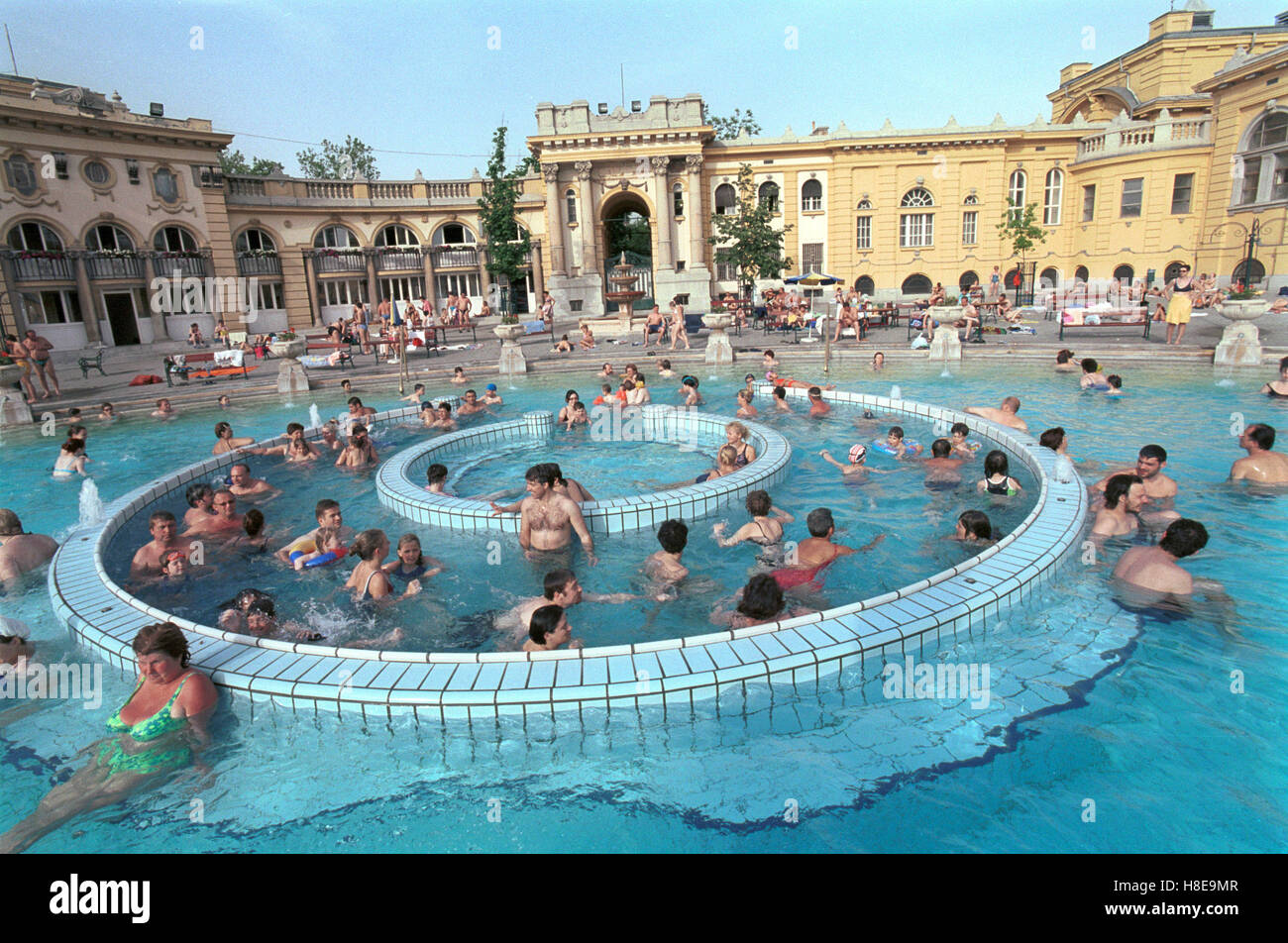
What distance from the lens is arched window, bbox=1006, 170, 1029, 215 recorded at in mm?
32938

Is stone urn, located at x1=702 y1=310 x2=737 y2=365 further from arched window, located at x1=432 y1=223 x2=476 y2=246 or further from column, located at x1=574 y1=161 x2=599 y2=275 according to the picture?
arched window, located at x1=432 y1=223 x2=476 y2=246

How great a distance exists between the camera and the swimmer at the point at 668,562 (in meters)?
5.77

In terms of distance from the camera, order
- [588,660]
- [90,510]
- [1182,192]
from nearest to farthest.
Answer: [588,660]
[90,510]
[1182,192]

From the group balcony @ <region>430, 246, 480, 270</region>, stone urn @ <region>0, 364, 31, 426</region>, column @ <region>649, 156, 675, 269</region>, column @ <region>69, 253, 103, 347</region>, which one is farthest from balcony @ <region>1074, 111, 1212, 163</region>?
column @ <region>69, 253, 103, 347</region>

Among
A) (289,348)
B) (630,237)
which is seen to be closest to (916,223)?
(630,237)

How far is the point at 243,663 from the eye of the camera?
4.38 meters

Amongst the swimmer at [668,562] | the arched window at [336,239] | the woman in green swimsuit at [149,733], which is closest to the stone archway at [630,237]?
the arched window at [336,239]

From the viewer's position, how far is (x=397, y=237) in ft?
107

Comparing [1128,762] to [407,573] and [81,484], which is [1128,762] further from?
[81,484]

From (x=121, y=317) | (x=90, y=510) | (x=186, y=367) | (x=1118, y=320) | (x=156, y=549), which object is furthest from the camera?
(x=121, y=317)

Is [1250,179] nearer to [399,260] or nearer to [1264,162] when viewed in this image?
[1264,162]

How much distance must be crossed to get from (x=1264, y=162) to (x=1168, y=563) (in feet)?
94.7

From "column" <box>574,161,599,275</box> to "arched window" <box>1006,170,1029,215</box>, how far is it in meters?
19.2
